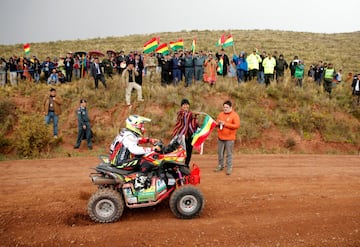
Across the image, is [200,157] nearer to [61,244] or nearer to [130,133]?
[130,133]

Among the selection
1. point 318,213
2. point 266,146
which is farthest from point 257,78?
point 318,213

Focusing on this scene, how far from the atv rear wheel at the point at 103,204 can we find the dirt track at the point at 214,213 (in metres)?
0.16

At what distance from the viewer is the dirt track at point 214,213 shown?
17.0 feet

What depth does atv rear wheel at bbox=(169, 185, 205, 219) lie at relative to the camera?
19.2 feet

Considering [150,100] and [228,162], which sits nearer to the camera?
[228,162]

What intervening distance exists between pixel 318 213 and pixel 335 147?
29.0 feet

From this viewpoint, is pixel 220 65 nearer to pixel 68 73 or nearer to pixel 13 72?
pixel 68 73

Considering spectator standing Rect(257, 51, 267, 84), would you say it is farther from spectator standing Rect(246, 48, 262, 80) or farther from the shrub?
the shrub

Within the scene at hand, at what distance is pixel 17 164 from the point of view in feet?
34.1

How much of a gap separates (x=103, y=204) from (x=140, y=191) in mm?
768

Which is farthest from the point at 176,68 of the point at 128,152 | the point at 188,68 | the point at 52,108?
the point at 128,152

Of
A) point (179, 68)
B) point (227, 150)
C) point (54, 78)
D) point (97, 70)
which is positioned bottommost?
point (227, 150)

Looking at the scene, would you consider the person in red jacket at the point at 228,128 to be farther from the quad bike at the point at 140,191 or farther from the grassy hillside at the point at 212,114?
the grassy hillside at the point at 212,114

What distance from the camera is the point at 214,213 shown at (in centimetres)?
625
